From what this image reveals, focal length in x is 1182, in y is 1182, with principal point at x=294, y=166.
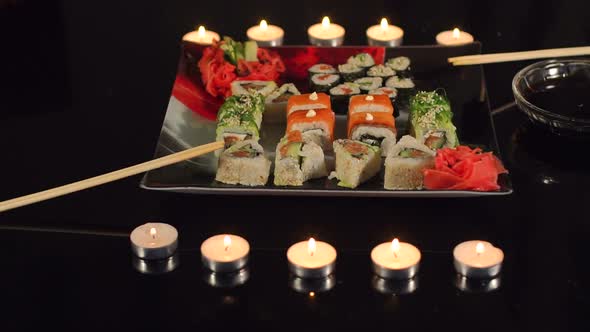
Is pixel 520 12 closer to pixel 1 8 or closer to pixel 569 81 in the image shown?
pixel 569 81

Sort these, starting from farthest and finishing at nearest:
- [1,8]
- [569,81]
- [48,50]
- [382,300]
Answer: [1,8] < [48,50] < [569,81] < [382,300]

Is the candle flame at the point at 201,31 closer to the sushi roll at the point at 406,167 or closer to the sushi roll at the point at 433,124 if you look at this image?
the sushi roll at the point at 433,124

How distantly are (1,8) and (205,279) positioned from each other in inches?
66.6

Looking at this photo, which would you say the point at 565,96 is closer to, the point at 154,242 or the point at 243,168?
the point at 243,168

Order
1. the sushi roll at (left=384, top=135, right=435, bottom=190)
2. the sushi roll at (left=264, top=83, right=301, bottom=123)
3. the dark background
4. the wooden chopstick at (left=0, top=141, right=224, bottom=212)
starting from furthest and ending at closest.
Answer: the sushi roll at (left=264, top=83, right=301, bottom=123) < the sushi roll at (left=384, top=135, right=435, bottom=190) < the wooden chopstick at (left=0, top=141, right=224, bottom=212) < the dark background

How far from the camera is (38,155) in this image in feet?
9.70

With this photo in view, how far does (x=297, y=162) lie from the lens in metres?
2.72

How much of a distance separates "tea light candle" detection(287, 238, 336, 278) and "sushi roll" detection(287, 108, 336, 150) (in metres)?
0.47

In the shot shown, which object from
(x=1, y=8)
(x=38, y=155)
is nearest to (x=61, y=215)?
(x=38, y=155)

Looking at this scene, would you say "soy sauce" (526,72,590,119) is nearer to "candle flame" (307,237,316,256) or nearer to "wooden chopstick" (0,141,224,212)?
"candle flame" (307,237,316,256)

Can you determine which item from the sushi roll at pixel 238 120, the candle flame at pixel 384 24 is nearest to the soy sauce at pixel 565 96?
the candle flame at pixel 384 24

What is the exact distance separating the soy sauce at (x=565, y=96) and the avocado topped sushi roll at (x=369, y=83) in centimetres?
40

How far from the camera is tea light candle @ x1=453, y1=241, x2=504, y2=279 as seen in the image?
2.44 m

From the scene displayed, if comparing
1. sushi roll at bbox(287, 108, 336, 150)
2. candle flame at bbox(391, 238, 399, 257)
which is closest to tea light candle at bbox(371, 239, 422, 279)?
candle flame at bbox(391, 238, 399, 257)
